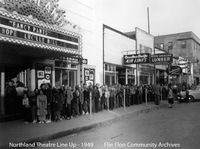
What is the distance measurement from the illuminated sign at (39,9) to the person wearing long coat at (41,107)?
12.5 ft

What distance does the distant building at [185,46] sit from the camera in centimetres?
4256

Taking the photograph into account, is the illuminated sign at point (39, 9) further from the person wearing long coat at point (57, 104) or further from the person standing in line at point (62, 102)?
the person wearing long coat at point (57, 104)

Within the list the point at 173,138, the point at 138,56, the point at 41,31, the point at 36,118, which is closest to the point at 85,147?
the point at 173,138

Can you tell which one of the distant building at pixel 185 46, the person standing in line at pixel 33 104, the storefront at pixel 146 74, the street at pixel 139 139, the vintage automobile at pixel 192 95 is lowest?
the street at pixel 139 139

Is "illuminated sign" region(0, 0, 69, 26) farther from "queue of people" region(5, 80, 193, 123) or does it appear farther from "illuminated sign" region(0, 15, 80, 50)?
"queue of people" region(5, 80, 193, 123)

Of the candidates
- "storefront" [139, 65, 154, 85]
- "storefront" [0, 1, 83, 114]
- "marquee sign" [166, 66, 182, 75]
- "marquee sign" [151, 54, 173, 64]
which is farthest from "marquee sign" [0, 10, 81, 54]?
"marquee sign" [166, 66, 182, 75]

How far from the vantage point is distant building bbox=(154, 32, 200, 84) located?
42.6m

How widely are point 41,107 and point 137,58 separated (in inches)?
427

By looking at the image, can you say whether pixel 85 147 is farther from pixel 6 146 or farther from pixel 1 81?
pixel 1 81

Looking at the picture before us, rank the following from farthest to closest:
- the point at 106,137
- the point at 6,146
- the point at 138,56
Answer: the point at 138,56
the point at 106,137
the point at 6,146

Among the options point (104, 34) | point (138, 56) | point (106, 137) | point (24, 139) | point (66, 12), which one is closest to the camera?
point (24, 139)

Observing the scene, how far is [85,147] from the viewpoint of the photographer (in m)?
6.21

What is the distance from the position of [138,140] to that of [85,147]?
1725 millimetres

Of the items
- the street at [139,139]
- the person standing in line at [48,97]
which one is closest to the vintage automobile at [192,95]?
the street at [139,139]
